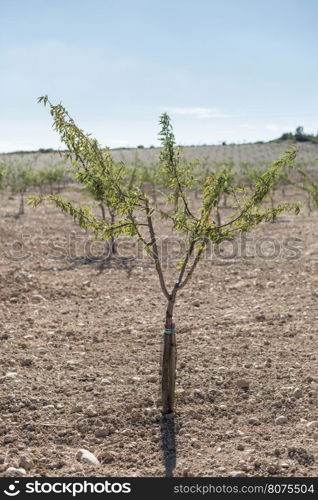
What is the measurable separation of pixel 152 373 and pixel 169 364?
1.37 meters

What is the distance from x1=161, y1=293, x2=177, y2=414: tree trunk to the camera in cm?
633

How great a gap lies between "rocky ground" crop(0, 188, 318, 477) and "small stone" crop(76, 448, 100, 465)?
2cm

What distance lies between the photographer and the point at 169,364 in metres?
6.39

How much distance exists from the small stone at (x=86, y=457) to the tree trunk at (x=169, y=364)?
121 cm

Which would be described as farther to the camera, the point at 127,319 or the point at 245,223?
the point at 127,319

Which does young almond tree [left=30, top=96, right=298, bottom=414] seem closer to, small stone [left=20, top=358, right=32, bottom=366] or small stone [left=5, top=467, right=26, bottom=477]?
small stone [left=5, top=467, right=26, bottom=477]

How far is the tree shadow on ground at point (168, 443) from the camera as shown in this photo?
18.1 ft

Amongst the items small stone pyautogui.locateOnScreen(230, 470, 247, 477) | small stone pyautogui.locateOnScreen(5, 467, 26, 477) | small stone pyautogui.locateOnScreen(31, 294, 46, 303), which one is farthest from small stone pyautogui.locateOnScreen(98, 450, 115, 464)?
small stone pyautogui.locateOnScreen(31, 294, 46, 303)

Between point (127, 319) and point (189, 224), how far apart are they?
14.6ft

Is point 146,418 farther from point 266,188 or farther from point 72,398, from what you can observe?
point 266,188

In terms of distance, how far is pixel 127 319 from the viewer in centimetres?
1027

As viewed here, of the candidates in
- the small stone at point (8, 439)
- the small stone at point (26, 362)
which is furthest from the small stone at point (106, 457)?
the small stone at point (26, 362)
